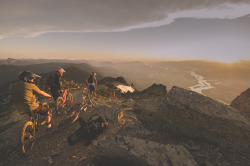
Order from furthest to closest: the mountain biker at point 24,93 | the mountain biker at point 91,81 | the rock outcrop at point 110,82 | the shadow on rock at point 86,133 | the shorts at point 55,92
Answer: the rock outcrop at point 110,82 < the mountain biker at point 91,81 < the shorts at point 55,92 < the shadow on rock at point 86,133 < the mountain biker at point 24,93

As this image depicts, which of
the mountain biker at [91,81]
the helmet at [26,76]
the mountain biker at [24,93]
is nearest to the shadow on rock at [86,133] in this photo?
the mountain biker at [24,93]

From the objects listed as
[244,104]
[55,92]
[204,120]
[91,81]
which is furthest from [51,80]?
[244,104]

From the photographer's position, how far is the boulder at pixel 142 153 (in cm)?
393

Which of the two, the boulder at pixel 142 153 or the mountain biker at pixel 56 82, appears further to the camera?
the mountain biker at pixel 56 82

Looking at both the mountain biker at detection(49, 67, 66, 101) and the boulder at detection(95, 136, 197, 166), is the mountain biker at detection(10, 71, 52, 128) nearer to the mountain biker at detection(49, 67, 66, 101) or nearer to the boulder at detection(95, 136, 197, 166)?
the mountain biker at detection(49, 67, 66, 101)

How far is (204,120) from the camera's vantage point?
5.27 meters

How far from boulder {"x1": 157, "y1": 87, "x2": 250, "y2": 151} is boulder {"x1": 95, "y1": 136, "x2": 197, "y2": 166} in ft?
5.04

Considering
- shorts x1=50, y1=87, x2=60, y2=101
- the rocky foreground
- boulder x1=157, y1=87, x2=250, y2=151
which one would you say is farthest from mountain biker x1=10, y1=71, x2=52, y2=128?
boulder x1=157, y1=87, x2=250, y2=151

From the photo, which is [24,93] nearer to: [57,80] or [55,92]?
[57,80]

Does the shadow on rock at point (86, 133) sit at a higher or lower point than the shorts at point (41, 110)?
lower

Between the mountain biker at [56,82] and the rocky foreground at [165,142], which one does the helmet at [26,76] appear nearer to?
the mountain biker at [56,82]

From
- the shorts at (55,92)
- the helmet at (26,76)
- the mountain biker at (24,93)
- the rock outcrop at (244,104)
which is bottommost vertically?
the rock outcrop at (244,104)

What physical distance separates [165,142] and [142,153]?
6.82 feet

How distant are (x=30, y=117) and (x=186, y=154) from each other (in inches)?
296
